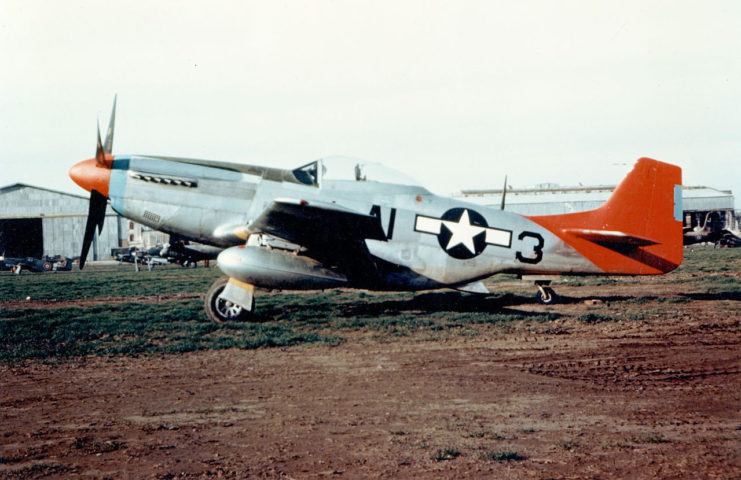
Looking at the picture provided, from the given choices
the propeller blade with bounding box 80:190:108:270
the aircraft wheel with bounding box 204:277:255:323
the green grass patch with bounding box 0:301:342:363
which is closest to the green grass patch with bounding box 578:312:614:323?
the green grass patch with bounding box 0:301:342:363

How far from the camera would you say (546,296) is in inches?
440

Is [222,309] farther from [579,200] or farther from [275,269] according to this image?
[579,200]

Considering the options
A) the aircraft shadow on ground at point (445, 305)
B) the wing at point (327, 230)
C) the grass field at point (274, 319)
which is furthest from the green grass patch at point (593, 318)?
the wing at point (327, 230)

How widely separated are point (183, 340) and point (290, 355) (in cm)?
163

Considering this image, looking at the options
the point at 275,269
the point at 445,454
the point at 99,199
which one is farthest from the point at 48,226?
the point at 445,454

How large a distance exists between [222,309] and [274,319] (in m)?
0.83

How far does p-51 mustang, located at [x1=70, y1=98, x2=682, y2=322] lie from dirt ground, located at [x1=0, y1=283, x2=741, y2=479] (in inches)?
71.9

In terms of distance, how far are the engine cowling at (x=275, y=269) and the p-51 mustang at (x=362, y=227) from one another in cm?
2

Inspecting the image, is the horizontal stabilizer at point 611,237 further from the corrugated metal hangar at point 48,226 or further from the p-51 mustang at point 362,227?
the corrugated metal hangar at point 48,226

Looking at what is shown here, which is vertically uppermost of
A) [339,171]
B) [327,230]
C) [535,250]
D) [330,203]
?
[339,171]

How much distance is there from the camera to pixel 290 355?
257 inches

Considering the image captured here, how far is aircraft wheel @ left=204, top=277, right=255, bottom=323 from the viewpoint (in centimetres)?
872

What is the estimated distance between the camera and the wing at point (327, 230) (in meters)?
7.70

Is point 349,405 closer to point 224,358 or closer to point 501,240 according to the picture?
point 224,358
